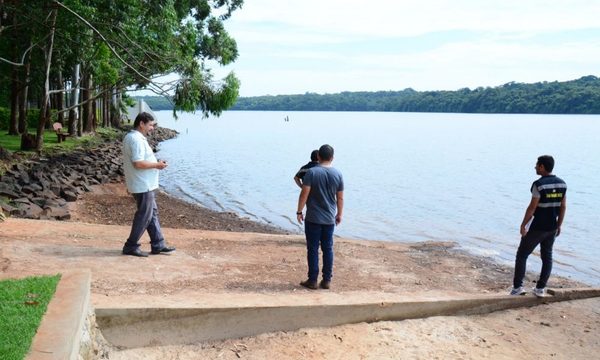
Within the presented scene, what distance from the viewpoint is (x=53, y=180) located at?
1756cm

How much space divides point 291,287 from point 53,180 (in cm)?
1250

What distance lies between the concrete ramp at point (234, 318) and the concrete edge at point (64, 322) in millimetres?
316

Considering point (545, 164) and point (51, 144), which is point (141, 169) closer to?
point (545, 164)

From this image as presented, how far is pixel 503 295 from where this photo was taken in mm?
7934

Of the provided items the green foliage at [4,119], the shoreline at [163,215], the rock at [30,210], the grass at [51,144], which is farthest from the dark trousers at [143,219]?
Result: the green foliage at [4,119]

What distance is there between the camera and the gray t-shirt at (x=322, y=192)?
6.93 meters

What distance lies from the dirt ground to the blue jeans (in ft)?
0.91

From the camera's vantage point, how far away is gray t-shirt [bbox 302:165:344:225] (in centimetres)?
693

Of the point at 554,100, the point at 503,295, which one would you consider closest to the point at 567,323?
the point at 503,295

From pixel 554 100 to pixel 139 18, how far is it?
12720 centimetres

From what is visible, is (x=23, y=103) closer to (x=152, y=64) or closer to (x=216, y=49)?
(x=152, y=64)

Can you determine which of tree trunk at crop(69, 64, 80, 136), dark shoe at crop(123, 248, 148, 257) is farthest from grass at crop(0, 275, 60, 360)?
tree trunk at crop(69, 64, 80, 136)

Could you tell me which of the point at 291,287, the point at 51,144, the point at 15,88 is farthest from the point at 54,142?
the point at 291,287

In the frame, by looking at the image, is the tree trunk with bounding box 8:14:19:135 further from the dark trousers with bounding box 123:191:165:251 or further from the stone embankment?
the dark trousers with bounding box 123:191:165:251
